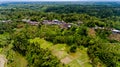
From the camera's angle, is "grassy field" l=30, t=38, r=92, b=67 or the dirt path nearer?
"grassy field" l=30, t=38, r=92, b=67

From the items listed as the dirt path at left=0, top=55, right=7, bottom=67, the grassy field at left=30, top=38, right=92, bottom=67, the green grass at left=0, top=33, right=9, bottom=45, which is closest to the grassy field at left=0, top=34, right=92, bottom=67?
the grassy field at left=30, top=38, right=92, bottom=67

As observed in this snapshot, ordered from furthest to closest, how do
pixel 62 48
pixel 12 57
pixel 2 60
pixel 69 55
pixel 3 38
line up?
pixel 3 38 → pixel 62 48 → pixel 12 57 → pixel 2 60 → pixel 69 55

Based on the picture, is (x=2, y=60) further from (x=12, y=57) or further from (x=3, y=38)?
(x=3, y=38)

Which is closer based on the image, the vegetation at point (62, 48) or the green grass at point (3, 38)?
the vegetation at point (62, 48)

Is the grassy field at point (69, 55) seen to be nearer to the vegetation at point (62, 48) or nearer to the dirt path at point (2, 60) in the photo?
the vegetation at point (62, 48)

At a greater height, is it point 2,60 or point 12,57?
point 12,57

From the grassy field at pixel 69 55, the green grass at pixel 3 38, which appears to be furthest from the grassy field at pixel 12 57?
the grassy field at pixel 69 55

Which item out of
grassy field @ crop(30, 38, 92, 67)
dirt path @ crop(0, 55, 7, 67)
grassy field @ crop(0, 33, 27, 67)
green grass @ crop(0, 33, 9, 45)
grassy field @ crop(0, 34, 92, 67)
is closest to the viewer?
grassy field @ crop(30, 38, 92, 67)

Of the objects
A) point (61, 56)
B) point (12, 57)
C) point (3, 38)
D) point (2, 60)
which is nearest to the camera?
point (61, 56)

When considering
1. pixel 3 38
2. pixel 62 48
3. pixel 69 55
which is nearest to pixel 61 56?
pixel 69 55

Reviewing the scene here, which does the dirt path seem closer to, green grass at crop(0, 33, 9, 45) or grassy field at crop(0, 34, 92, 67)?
grassy field at crop(0, 34, 92, 67)
